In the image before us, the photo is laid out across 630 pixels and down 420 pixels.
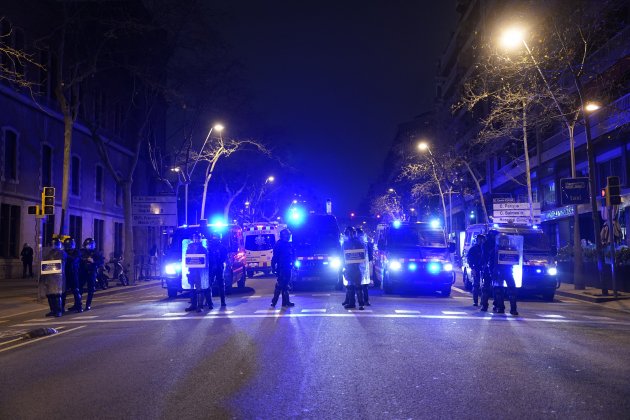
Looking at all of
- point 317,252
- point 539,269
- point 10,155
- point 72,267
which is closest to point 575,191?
point 539,269

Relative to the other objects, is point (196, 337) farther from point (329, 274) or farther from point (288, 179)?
point (288, 179)

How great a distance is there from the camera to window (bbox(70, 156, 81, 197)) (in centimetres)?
3819

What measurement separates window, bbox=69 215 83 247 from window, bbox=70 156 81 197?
1553 millimetres

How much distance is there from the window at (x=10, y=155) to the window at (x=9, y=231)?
1606 mm

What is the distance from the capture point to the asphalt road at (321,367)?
596cm

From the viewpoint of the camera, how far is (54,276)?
583 inches

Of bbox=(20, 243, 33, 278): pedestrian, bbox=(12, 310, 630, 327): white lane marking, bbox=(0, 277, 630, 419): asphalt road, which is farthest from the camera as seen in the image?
bbox=(20, 243, 33, 278): pedestrian

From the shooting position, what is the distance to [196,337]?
10.4 meters

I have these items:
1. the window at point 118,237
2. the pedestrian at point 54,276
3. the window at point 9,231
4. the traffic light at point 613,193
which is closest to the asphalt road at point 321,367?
the pedestrian at point 54,276

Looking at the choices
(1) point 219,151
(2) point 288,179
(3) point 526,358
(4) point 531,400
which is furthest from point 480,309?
(2) point 288,179

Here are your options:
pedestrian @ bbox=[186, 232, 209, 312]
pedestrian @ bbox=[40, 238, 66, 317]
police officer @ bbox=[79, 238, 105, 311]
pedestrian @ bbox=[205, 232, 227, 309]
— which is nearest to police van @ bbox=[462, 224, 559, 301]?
pedestrian @ bbox=[205, 232, 227, 309]

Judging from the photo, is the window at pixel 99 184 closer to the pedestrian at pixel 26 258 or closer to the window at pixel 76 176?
the window at pixel 76 176

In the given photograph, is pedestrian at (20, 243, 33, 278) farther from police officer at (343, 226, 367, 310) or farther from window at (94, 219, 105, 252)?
police officer at (343, 226, 367, 310)

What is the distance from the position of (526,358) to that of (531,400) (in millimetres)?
2319
